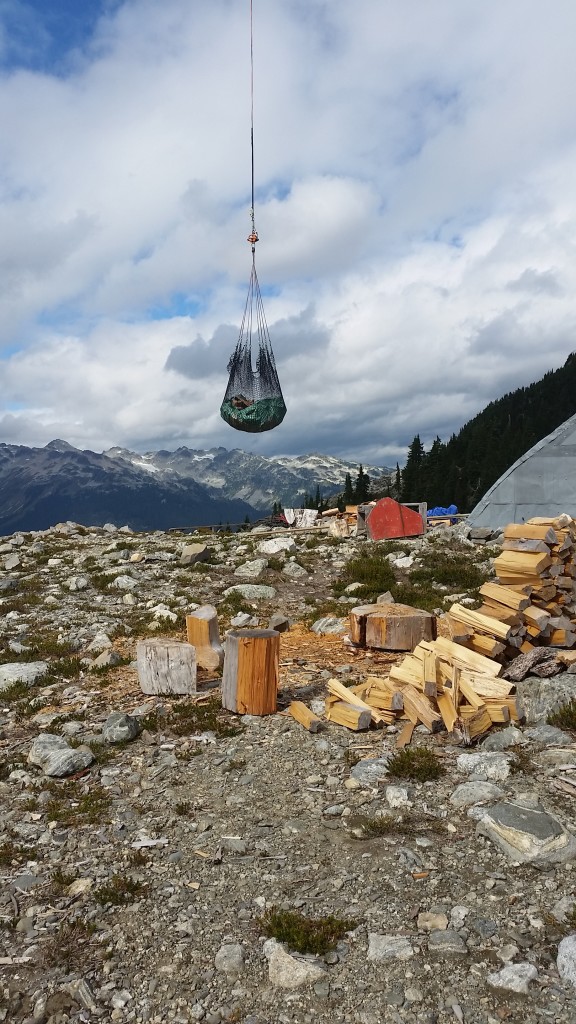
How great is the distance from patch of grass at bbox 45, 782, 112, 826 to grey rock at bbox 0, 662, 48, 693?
3562 mm

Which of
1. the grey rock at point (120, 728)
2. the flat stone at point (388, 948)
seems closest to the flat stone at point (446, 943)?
the flat stone at point (388, 948)

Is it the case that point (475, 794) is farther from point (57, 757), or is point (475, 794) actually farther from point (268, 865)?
point (57, 757)

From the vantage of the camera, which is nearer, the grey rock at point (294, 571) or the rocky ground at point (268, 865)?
the rocky ground at point (268, 865)

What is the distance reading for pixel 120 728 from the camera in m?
6.91

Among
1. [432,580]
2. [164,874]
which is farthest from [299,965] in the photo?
[432,580]

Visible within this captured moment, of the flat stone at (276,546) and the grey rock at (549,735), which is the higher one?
the flat stone at (276,546)

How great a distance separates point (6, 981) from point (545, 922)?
128 inches

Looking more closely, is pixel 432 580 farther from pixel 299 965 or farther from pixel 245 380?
pixel 299 965

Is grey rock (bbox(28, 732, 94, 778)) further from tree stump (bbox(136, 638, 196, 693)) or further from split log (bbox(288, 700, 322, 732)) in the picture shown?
split log (bbox(288, 700, 322, 732))

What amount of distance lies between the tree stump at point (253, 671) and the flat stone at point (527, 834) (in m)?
3.27

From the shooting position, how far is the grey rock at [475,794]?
16.7 ft

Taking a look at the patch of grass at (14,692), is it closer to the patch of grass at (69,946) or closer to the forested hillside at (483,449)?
the patch of grass at (69,946)

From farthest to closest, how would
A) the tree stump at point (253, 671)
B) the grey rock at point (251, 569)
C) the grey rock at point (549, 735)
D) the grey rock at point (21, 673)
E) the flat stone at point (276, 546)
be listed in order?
1. the flat stone at point (276, 546)
2. the grey rock at point (251, 569)
3. the grey rock at point (21, 673)
4. the tree stump at point (253, 671)
5. the grey rock at point (549, 735)

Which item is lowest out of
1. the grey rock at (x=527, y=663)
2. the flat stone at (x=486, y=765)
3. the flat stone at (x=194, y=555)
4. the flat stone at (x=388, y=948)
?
the flat stone at (x=388, y=948)
